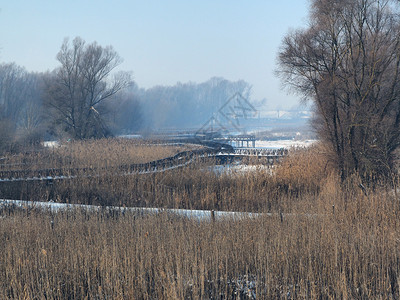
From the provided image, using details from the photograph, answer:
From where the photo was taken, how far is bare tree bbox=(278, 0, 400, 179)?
42.8ft

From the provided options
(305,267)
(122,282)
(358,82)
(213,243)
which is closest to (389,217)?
(305,267)

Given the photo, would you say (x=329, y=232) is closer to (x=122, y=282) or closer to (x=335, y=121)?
(x=122, y=282)

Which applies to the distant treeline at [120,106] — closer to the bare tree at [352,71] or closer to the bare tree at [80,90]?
the bare tree at [80,90]

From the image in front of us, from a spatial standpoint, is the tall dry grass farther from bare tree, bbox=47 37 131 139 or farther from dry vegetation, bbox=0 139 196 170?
bare tree, bbox=47 37 131 139

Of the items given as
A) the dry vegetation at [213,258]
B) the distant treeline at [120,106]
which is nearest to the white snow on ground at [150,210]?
the dry vegetation at [213,258]

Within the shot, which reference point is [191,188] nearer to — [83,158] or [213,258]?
[83,158]

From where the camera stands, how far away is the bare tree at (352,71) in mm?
13039

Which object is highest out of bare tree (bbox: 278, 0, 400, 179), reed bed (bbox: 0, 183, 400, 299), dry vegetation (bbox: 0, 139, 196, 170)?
bare tree (bbox: 278, 0, 400, 179)

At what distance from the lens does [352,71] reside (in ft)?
44.2

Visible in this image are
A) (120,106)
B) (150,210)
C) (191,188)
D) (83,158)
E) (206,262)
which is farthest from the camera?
(120,106)

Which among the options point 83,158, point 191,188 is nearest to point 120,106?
point 83,158

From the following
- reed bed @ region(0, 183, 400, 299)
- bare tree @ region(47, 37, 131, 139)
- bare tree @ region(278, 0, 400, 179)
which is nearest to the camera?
reed bed @ region(0, 183, 400, 299)

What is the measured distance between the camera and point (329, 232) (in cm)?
664

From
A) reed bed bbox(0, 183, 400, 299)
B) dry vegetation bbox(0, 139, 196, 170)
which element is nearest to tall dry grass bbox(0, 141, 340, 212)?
dry vegetation bbox(0, 139, 196, 170)
